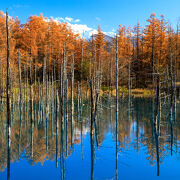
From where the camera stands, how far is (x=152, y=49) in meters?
36.2

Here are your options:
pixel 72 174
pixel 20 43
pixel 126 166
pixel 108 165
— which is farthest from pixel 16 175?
pixel 20 43

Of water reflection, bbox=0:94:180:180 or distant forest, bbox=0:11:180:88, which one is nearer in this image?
water reflection, bbox=0:94:180:180

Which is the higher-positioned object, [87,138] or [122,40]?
[122,40]

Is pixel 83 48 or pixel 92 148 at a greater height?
pixel 83 48

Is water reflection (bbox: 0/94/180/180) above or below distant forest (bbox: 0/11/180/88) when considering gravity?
below

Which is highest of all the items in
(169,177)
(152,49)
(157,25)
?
(157,25)

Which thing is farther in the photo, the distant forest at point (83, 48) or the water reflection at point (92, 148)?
the distant forest at point (83, 48)

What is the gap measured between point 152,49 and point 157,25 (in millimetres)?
4167

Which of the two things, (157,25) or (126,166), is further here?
(157,25)

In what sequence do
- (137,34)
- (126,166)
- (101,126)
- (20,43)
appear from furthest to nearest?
1. (137,34)
2. (20,43)
3. (101,126)
4. (126,166)

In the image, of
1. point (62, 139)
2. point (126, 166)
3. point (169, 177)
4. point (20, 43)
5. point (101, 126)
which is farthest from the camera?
point (20, 43)

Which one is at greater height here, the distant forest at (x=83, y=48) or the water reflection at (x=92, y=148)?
the distant forest at (x=83, y=48)

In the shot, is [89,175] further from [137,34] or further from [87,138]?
[137,34]

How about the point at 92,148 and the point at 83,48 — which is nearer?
the point at 92,148
